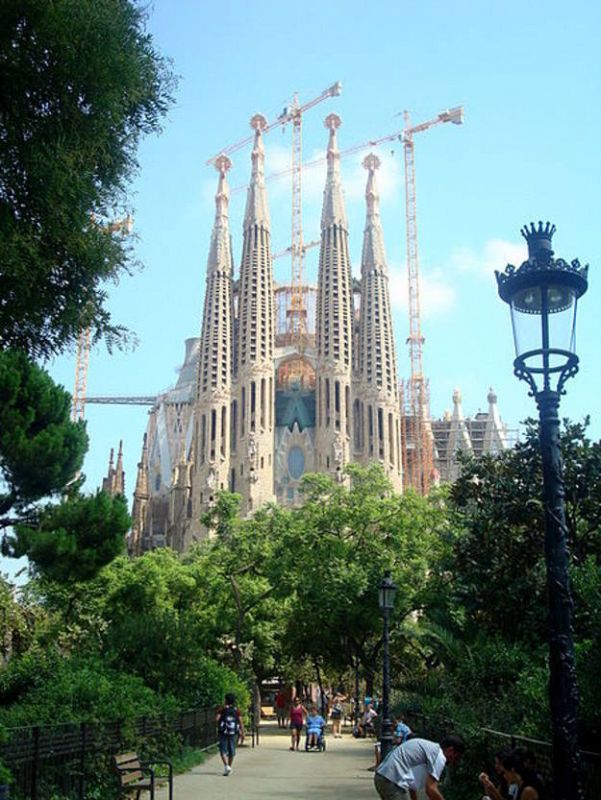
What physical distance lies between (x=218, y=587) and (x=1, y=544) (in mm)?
16140

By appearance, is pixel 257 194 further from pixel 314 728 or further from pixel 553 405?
pixel 553 405

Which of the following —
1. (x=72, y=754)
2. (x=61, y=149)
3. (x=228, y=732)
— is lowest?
(x=228, y=732)

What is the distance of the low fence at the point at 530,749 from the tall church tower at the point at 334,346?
61.7m

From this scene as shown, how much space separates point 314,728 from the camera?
23.3 meters

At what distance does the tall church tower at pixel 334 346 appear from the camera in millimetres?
77750

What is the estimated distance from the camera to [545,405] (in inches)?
271

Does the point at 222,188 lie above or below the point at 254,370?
above

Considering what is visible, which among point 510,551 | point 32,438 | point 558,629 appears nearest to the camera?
point 558,629

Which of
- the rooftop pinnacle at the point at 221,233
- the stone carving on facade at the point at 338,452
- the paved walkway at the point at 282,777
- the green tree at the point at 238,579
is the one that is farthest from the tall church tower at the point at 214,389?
the paved walkway at the point at 282,777

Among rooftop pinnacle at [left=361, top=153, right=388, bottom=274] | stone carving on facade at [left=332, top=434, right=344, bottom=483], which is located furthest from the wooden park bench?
rooftop pinnacle at [left=361, top=153, right=388, bottom=274]

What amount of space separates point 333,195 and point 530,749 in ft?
252

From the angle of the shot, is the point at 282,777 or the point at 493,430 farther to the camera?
the point at 493,430

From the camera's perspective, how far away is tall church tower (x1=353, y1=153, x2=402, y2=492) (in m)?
78.8

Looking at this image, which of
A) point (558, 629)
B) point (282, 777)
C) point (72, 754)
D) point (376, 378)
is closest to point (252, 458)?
point (376, 378)
